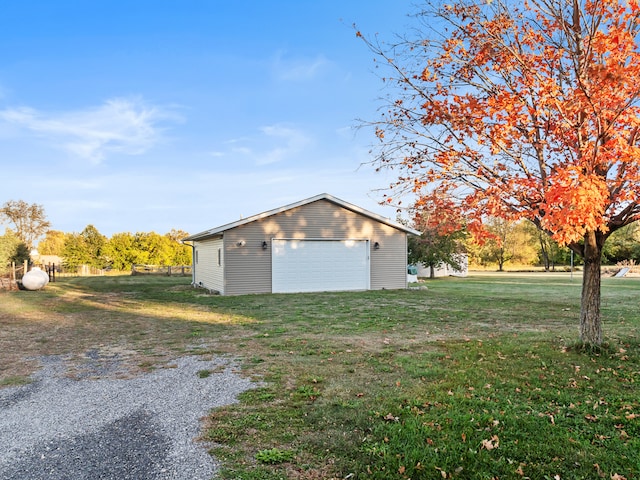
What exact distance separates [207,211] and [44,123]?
13031 mm

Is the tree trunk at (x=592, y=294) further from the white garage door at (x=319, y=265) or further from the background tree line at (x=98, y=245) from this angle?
the background tree line at (x=98, y=245)

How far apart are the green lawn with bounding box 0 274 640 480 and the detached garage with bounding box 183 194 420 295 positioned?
17.2 ft

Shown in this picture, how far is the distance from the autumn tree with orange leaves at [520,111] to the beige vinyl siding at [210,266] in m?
10.9

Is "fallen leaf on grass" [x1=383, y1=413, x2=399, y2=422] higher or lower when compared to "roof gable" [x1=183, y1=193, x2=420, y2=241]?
lower

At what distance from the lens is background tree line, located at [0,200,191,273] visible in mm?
33812

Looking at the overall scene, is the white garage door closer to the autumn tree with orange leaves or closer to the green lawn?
the green lawn

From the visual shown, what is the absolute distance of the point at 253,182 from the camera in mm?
21156

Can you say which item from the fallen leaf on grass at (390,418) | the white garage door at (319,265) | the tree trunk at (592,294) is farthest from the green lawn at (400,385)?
the white garage door at (319,265)

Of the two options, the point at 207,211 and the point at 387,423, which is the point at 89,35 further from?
the point at 207,211

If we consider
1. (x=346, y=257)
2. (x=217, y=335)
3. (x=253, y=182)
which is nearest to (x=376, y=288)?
(x=346, y=257)

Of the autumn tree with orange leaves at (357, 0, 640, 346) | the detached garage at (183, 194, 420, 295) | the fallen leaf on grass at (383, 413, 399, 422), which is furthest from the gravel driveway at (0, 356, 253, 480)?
the detached garage at (183, 194, 420, 295)

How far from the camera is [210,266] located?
1767cm

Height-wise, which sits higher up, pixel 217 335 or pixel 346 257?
pixel 346 257

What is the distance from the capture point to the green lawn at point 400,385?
2811 mm
